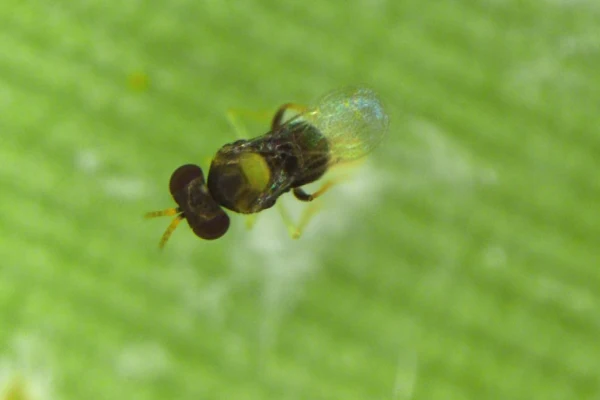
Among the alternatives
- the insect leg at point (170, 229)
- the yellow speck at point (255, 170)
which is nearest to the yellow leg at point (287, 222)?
the yellow speck at point (255, 170)

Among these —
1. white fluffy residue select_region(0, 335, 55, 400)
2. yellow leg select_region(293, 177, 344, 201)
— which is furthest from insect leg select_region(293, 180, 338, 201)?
white fluffy residue select_region(0, 335, 55, 400)

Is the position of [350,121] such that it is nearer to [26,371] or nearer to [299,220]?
[299,220]

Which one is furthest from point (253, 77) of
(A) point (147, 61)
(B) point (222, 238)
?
(B) point (222, 238)

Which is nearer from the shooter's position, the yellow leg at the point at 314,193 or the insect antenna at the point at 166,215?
the insect antenna at the point at 166,215

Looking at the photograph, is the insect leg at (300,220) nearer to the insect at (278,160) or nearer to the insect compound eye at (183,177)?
the insect at (278,160)

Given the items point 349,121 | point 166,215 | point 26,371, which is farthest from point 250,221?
point 26,371

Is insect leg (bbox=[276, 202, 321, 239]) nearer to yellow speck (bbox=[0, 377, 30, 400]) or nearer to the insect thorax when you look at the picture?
the insect thorax
